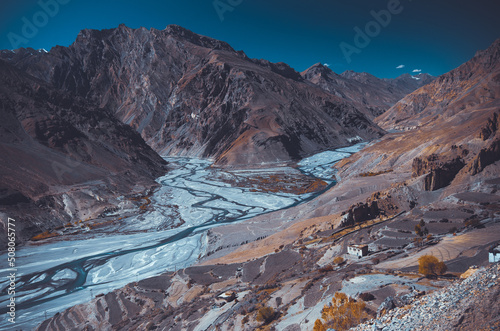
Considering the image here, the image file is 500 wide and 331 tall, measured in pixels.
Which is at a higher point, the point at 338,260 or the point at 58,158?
the point at 58,158

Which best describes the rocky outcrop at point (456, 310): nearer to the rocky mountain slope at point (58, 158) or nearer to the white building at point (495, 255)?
the white building at point (495, 255)

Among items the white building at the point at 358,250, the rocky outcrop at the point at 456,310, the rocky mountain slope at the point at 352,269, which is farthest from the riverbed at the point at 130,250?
the rocky outcrop at the point at 456,310

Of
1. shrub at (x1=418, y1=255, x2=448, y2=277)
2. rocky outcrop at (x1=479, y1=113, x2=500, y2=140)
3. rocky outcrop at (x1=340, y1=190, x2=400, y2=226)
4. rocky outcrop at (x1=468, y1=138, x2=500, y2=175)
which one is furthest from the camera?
rocky outcrop at (x1=479, y1=113, x2=500, y2=140)

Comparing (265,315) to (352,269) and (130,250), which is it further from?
(130,250)

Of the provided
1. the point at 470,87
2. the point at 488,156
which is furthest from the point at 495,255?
the point at 470,87

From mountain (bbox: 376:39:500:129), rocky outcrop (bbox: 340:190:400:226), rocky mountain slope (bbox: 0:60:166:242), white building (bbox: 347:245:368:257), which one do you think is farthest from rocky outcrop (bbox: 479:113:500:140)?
mountain (bbox: 376:39:500:129)

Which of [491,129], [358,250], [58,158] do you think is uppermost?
[58,158]

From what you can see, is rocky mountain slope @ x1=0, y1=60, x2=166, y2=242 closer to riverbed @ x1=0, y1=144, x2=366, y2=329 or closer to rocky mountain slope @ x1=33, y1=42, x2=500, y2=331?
riverbed @ x1=0, y1=144, x2=366, y2=329
